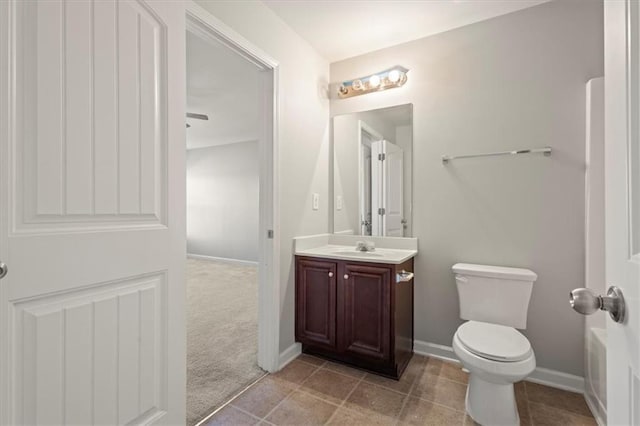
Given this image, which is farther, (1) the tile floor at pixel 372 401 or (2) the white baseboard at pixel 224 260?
(2) the white baseboard at pixel 224 260

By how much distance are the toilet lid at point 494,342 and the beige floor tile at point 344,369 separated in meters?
0.75

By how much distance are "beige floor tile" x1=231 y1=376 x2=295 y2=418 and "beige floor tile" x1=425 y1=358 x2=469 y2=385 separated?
1.00 meters

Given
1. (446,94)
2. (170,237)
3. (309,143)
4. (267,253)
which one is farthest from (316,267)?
(446,94)

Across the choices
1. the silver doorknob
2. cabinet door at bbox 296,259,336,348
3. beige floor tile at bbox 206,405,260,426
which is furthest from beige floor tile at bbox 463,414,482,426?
the silver doorknob

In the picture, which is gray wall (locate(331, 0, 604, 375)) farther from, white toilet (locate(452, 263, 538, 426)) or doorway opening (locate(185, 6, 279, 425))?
doorway opening (locate(185, 6, 279, 425))

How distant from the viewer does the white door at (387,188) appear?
2.44 meters

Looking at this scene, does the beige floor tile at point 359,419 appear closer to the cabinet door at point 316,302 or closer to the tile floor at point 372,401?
the tile floor at point 372,401

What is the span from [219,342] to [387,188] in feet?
6.30

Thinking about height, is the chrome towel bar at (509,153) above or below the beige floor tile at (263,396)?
above

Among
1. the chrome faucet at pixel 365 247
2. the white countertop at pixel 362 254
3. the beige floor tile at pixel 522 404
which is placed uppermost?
the chrome faucet at pixel 365 247

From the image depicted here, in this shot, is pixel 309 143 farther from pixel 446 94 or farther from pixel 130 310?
pixel 130 310

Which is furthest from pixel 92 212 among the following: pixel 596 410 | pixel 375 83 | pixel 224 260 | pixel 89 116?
pixel 224 260

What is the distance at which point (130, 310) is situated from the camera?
3.47 feet

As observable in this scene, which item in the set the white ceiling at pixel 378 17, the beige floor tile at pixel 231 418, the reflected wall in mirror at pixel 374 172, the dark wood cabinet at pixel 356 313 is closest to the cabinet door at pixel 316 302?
the dark wood cabinet at pixel 356 313
